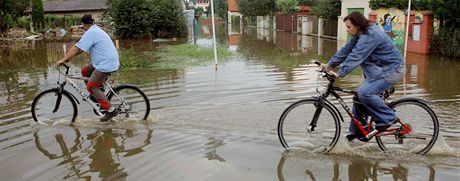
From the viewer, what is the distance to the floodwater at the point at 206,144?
495cm

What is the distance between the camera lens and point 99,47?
261 inches

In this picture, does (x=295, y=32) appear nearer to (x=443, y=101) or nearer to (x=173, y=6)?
(x=173, y=6)

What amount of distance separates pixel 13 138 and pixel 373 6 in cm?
2041

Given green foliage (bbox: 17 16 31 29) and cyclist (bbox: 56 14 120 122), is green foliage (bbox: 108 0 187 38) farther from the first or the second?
cyclist (bbox: 56 14 120 122)

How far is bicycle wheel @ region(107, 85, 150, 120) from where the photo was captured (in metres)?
7.08

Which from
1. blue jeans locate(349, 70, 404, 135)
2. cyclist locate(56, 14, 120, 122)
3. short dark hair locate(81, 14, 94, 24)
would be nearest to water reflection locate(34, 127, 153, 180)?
cyclist locate(56, 14, 120, 122)

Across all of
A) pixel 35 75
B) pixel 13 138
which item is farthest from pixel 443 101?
pixel 35 75

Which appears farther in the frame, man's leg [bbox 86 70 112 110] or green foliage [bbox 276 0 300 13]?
green foliage [bbox 276 0 300 13]

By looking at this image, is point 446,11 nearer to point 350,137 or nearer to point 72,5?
point 350,137

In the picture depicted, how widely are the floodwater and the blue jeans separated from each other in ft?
1.47

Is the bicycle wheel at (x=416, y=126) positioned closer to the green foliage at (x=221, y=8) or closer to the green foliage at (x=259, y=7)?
the green foliage at (x=259, y=7)

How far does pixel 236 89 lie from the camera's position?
1034 centimetres

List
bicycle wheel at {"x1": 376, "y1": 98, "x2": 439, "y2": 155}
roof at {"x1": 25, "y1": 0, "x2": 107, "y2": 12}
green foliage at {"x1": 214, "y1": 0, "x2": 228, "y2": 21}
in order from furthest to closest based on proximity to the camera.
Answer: green foliage at {"x1": 214, "y1": 0, "x2": 228, "y2": 21} < roof at {"x1": 25, "y1": 0, "x2": 107, "y2": 12} < bicycle wheel at {"x1": 376, "y1": 98, "x2": 439, "y2": 155}

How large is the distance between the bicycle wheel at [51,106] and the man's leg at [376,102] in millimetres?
4463
